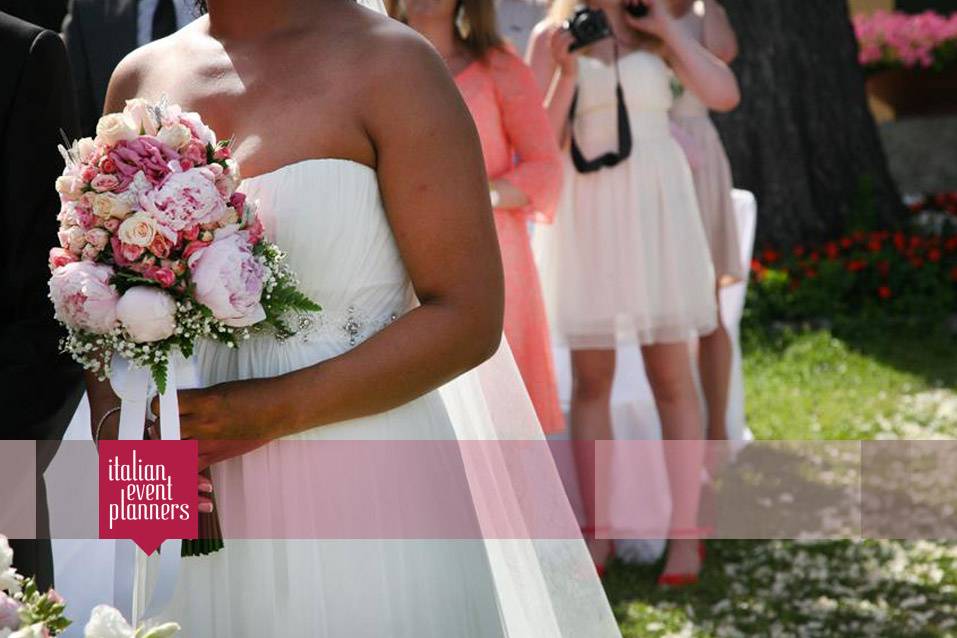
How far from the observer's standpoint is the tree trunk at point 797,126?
1099cm

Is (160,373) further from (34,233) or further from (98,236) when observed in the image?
(34,233)

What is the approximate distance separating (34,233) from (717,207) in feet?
13.9

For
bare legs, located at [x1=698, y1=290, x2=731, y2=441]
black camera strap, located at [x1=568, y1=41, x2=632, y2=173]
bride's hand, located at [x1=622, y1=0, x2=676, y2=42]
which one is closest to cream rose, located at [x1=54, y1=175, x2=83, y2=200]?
black camera strap, located at [x1=568, y1=41, x2=632, y2=173]

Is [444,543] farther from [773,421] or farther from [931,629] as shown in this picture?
[773,421]

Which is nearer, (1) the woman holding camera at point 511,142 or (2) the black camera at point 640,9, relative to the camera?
(1) the woman holding camera at point 511,142

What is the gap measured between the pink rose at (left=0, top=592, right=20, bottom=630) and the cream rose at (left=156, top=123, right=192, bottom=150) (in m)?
0.79

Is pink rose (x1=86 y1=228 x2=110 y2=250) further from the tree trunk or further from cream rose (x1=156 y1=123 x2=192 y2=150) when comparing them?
the tree trunk

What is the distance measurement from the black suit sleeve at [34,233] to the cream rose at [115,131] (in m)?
0.52

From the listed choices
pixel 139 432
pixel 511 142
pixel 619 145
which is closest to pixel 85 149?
pixel 139 432

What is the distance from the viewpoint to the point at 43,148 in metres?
2.58

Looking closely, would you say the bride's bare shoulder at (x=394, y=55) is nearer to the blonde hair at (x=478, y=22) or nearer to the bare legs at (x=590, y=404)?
the blonde hair at (x=478, y=22)

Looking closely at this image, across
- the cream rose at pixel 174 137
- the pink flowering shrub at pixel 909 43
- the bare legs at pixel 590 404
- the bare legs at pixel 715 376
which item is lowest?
the pink flowering shrub at pixel 909 43

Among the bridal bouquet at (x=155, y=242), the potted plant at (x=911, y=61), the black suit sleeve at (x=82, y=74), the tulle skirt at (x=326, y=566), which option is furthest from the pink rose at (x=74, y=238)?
the potted plant at (x=911, y=61)

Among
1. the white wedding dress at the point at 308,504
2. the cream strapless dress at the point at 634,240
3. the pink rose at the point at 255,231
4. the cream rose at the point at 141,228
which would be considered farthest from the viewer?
the cream strapless dress at the point at 634,240
